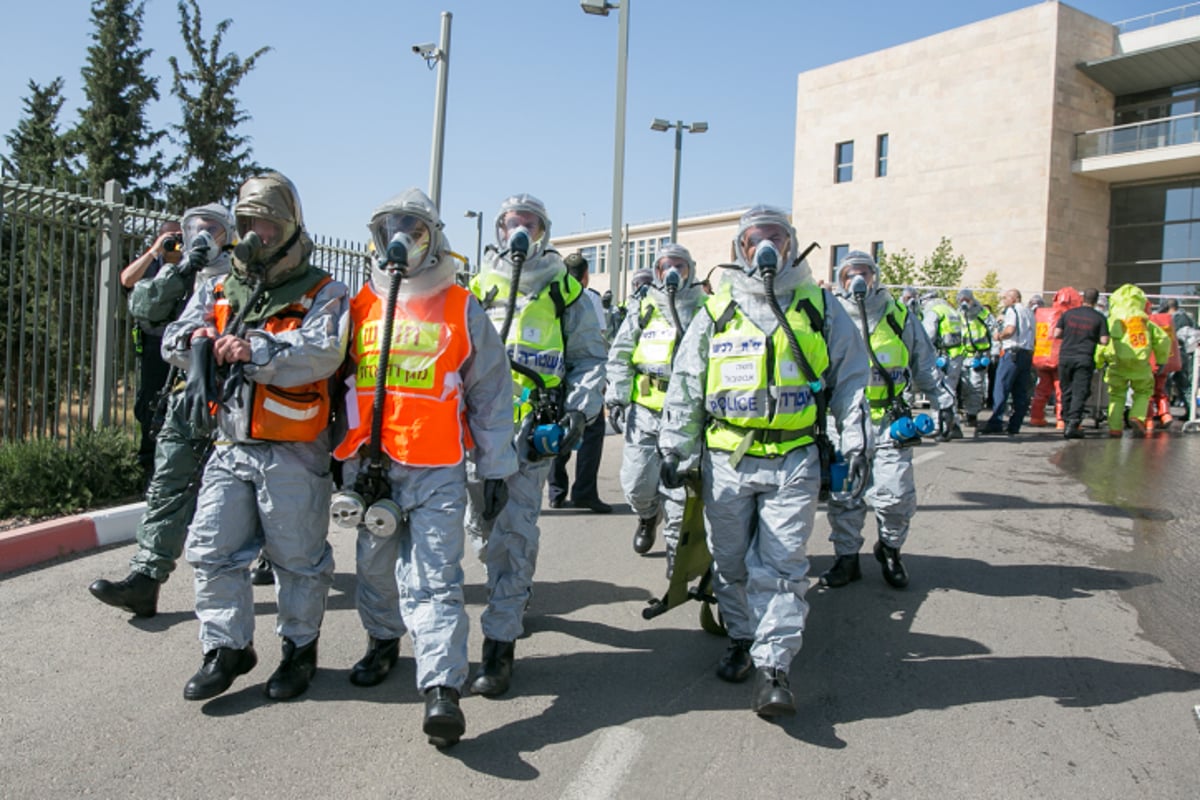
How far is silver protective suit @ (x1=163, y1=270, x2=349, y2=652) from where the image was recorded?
3480 mm

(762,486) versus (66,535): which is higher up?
(762,486)

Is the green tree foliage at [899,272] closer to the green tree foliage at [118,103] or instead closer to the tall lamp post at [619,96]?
the tall lamp post at [619,96]

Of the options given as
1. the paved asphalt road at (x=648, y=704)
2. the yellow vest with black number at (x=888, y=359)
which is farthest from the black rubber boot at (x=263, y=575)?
the yellow vest with black number at (x=888, y=359)

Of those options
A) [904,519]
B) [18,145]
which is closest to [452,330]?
[904,519]

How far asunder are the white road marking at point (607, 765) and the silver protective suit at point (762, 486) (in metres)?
0.65

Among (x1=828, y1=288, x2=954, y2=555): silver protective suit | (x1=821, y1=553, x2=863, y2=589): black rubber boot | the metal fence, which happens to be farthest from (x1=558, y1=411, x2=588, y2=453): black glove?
the metal fence

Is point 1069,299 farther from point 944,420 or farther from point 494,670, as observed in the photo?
point 494,670

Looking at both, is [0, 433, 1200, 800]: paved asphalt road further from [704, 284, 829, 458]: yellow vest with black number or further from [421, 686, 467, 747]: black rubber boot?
[704, 284, 829, 458]: yellow vest with black number

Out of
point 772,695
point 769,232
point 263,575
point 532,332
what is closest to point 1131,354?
point 769,232

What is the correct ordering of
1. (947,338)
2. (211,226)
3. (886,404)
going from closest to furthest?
(211,226)
(886,404)
(947,338)

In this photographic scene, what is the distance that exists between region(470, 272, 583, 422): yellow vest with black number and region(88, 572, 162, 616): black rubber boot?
2.05 m

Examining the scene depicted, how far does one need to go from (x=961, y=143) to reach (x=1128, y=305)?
21.8 metres

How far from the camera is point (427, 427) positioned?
3447 millimetres

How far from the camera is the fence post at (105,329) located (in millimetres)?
7312
